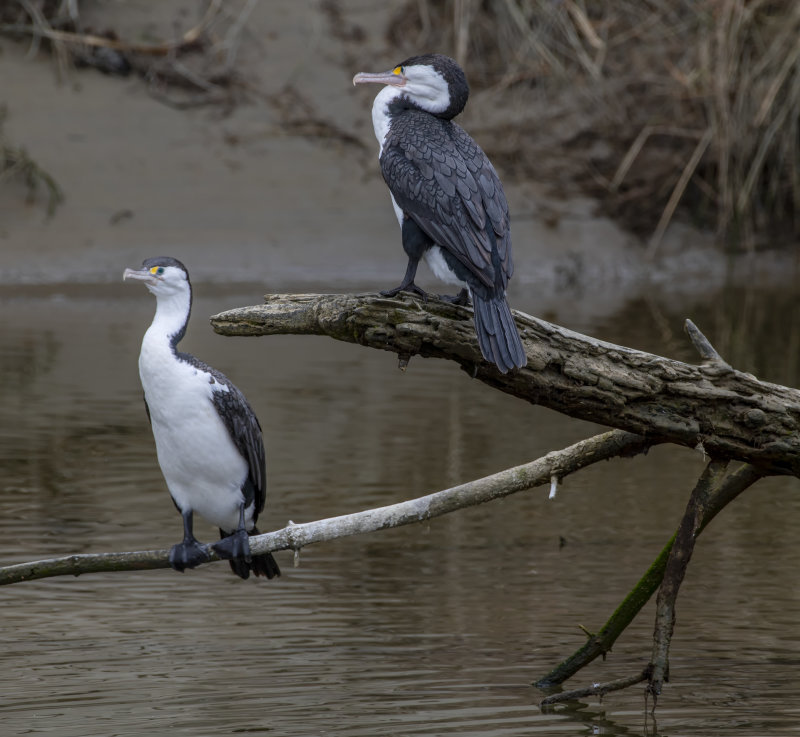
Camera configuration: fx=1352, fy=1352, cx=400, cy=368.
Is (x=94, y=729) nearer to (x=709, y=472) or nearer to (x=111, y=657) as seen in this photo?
(x=111, y=657)

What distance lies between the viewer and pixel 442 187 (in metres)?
3.94

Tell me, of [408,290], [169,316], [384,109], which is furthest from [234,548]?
[384,109]

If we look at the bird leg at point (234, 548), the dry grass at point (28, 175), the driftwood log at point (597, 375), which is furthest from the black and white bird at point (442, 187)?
the dry grass at point (28, 175)

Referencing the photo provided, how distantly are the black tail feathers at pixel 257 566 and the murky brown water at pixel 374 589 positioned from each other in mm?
200

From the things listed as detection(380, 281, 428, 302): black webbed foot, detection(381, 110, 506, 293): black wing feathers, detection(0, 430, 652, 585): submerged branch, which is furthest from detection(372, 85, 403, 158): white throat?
detection(0, 430, 652, 585): submerged branch

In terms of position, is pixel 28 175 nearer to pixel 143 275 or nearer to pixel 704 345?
pixel 143 275

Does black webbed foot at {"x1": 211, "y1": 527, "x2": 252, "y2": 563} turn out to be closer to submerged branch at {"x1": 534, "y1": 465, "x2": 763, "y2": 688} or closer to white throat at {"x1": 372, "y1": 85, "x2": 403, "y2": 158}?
submerged branch at {"x1": 534, "y1": 465, "x2": 763, "y2": 688}

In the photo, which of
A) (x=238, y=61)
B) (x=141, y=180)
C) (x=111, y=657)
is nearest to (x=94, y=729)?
(x=111, y=657)

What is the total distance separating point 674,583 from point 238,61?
984cm

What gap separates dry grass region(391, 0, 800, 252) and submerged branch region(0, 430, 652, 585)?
873cm

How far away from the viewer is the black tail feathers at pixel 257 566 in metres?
4.20

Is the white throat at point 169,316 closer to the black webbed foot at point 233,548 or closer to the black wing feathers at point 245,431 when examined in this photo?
the black wing feathers at point 245,431

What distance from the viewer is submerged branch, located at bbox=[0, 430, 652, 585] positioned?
3.55 metres

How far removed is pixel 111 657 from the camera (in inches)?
162
